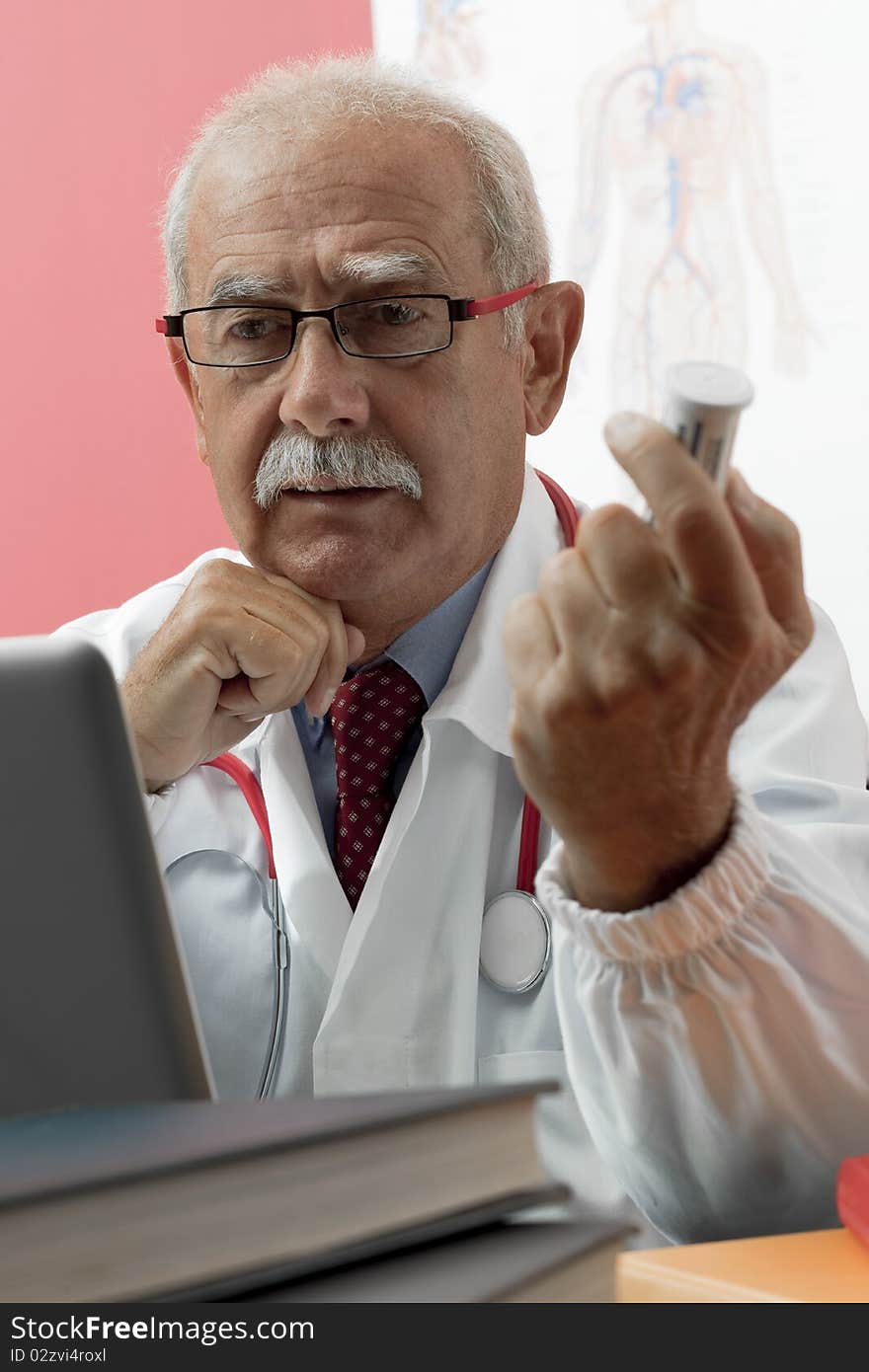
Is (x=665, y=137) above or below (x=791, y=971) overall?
above

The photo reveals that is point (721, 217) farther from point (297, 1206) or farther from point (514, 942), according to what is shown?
point (297, 1206)

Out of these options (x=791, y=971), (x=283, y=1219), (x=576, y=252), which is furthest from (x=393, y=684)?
(x=576, y=252)

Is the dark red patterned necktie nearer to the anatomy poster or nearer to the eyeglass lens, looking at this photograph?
the eyeglass lens

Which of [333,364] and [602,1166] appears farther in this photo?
[333,364]

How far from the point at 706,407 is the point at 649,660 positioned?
125 millimetres

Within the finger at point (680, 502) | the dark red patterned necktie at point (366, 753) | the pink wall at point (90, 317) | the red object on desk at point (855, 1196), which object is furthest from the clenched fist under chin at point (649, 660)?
the pink wall at point (90, 317)

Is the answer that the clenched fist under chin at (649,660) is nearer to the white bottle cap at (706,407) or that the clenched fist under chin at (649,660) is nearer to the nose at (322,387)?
the white bottle cap at (706,407)

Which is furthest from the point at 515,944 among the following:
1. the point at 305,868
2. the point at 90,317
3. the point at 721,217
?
the point at 90,317

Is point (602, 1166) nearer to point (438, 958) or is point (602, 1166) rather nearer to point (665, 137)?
point (438, 958)

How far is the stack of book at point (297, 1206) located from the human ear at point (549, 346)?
1123 mm

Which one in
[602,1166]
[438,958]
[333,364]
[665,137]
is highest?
[665,137]

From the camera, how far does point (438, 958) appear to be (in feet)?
3.99
